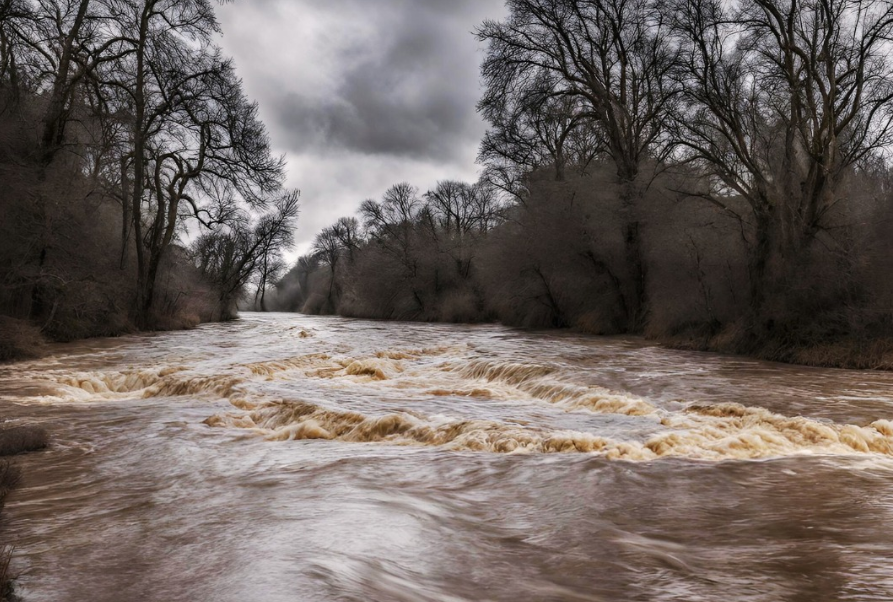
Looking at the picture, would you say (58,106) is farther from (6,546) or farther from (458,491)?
(458,491)

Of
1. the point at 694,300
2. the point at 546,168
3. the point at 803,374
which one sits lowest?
the point at 803,374

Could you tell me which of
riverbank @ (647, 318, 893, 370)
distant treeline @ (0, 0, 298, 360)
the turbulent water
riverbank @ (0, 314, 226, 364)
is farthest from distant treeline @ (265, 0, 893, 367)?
riverbank @ (0, 314, 226, 364)

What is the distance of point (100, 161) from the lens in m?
19.5

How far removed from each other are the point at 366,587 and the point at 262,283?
63.7m

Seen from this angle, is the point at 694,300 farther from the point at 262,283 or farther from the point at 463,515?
the point at 262,283

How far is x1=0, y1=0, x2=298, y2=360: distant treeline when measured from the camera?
1418 cm

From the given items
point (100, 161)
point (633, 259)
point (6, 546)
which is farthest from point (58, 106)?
point (633, 259)

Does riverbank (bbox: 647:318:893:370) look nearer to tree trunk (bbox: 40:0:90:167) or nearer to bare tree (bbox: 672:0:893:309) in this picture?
bare tree (bbox: 672:0:893:309)

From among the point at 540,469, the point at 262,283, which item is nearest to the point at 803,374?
the point at 540,469

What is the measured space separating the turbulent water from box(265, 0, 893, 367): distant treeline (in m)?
3.26

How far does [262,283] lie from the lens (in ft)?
208

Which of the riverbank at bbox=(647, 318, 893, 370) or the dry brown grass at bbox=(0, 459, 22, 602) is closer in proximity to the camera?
the dry brown grass at bbox=(0, 459, 22, 602)

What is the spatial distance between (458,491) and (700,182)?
1785 cm

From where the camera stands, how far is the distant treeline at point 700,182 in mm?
12172
